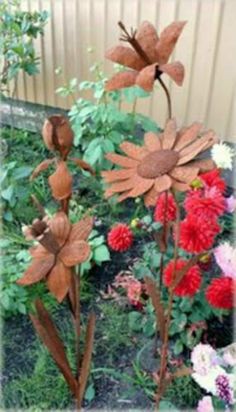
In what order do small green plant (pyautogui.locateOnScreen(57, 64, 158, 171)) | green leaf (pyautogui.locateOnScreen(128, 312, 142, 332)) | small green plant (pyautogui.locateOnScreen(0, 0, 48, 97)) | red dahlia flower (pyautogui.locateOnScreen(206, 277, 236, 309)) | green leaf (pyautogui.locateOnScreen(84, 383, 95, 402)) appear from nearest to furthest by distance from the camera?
1. red dahlia flower (pyautogui.locateOnScreen(206, 277, 236, 309))
2. green leaf (pyautogui.locateOnScreen(84, 383, 95, 402))
3. green leaf (pyautogui.locateOnScreen(128, 312, 142, 332))
4. small green plant (pyautogui.locateOnScreen(57, 64, 158, 171))
5. small green plant (pyautogui.locateOnScreen(0, 0, 48, 97))

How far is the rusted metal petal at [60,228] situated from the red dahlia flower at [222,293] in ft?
1.50

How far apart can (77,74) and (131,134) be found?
23.1 inches

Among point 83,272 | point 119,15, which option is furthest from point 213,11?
point 83,272

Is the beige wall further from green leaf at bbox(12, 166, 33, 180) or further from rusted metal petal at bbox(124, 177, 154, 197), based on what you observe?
rusted metal petal at bbox(124, 177, 154, 197)

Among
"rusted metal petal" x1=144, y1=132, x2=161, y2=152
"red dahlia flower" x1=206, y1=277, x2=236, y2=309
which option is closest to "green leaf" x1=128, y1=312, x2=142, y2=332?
"red dahlia flower" x1=206, y1=277, x2=236, y2=309

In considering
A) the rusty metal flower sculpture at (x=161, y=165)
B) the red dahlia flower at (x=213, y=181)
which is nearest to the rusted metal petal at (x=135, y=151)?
the rusty metal flower sculpture at (x=161, y=165)

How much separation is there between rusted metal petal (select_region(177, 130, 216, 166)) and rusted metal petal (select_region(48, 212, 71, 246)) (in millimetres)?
167

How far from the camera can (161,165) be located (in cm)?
62

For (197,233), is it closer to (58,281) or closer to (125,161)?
(125,161)

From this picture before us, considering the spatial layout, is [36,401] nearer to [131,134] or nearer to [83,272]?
[83,272]

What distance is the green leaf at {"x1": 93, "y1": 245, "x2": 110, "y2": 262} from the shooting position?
1.26m

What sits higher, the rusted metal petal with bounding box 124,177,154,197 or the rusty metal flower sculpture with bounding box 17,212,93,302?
the rusted metal petal with bounding box 124,177,154,197

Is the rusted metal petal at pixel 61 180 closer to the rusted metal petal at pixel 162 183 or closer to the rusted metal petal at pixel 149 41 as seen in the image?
the rusted metal petal at pixel 162 183

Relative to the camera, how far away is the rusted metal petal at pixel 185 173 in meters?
0.59
